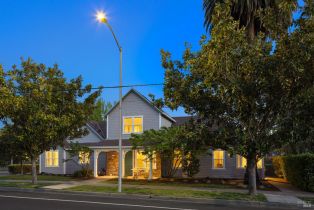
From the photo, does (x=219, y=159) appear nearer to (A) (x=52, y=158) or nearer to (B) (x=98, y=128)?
(B) (x=98, y=128)

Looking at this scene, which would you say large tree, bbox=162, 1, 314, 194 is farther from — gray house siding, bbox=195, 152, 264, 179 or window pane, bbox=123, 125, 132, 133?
window pane, bbox=123, 125, 132, 133

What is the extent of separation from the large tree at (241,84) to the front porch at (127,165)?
1240 centimetres

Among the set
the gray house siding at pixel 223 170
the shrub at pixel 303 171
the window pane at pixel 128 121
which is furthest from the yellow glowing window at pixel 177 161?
the shrub at pixel 303 171

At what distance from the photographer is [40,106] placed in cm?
2300

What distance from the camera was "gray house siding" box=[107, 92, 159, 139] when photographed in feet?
101

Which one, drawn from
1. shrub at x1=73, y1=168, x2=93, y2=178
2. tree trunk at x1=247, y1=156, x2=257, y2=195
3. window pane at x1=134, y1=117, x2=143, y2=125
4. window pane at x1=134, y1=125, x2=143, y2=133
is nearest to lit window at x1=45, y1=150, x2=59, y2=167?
shrub at x1=73, y1=168, x2=93, y2=178

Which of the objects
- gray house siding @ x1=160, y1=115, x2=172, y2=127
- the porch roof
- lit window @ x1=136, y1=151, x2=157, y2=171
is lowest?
lit window @ x1=136, y1=151, x2=157, y2=171

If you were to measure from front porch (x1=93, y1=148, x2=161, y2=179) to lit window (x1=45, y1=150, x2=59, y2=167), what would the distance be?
13.2 ft

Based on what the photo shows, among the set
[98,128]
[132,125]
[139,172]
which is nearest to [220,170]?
[139,172]

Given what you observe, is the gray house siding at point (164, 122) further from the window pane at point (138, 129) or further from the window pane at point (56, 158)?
the window pane at point (56, 158)

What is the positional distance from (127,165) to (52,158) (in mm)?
7524

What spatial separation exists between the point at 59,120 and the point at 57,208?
10.2 metres

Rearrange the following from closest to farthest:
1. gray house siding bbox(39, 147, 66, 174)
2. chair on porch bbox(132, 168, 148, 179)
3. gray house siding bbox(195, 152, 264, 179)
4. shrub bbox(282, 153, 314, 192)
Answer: shrub bbox(282, 153, 314, 192) < gray house siding bbox(195, 152, 264, 179) < chair on porch bbox(132, 168, 148, 179) < gray house siding bbox(39, 147, 66, 174)

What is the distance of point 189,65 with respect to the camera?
668 inches
